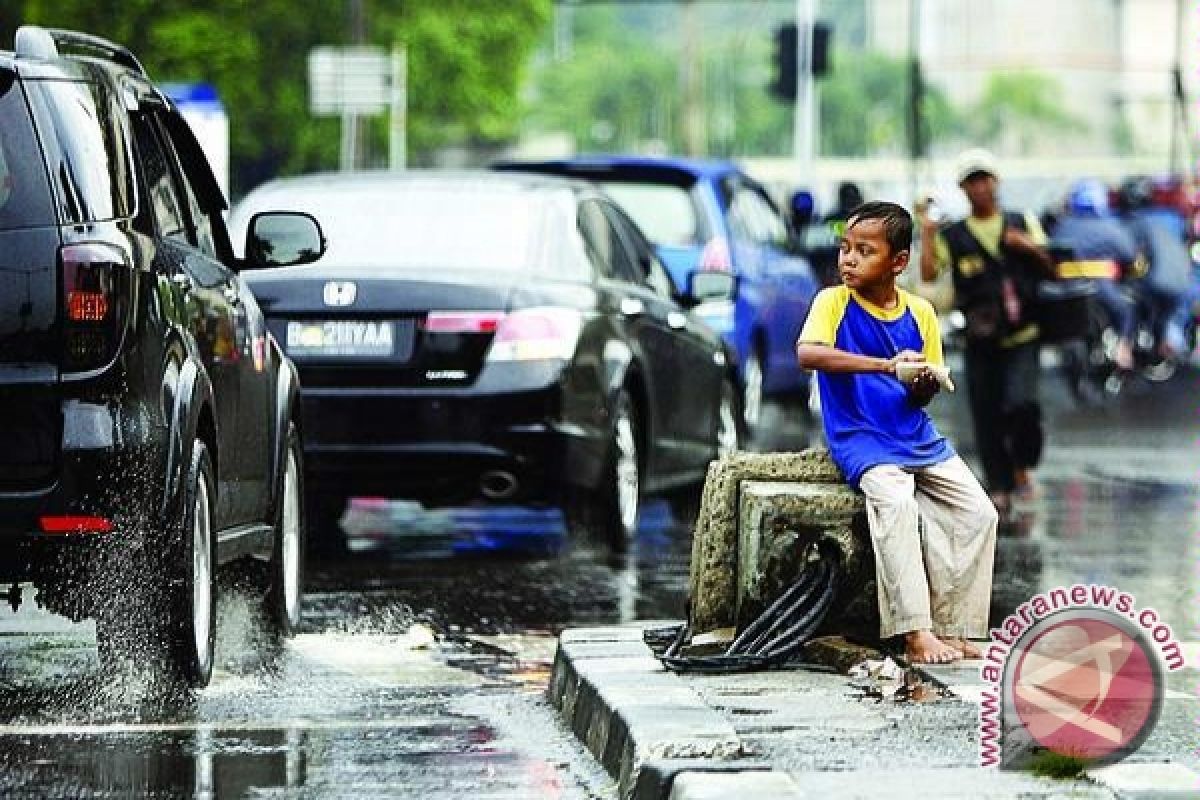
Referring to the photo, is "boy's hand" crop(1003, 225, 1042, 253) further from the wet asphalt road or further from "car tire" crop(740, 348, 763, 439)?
"car tire" crop(740, 348, 763, 439)

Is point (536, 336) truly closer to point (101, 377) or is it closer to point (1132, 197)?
point (101, 377)

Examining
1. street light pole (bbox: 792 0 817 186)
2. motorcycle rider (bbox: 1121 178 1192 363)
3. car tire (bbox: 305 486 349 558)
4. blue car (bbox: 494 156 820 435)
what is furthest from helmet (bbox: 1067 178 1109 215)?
car tire (bbox: 305 486 349 558)

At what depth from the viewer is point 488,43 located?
88.7m

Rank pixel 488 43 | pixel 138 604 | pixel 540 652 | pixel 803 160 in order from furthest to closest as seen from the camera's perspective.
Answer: pixel 488 43 → pixel 803 160 → pixel 540 652 → pixel 138 604

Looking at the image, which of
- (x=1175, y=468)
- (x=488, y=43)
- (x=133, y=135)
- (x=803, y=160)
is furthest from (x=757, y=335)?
(x=488, y=43)

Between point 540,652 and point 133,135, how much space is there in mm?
2129

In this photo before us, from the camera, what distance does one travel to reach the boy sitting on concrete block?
8.80 metres

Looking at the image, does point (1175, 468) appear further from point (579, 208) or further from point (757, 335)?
point (579, 208)

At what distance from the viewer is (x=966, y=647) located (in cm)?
895

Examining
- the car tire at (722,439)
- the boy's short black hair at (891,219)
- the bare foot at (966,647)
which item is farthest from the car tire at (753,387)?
the bare foot at (966,647)

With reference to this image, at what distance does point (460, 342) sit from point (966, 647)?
15.0 ft

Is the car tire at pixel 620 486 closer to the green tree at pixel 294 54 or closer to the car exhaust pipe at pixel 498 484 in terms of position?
the car exhaust pipe at pixel 498 484

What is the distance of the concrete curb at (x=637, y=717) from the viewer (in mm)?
6965

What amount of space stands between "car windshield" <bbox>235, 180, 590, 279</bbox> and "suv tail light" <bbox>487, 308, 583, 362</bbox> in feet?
0.87
